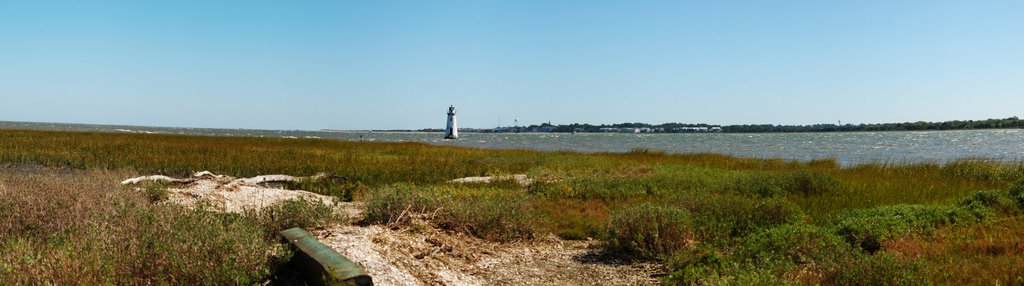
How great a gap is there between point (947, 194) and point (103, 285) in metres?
17.2

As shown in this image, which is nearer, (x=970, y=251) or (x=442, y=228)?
(x=970, y=251)

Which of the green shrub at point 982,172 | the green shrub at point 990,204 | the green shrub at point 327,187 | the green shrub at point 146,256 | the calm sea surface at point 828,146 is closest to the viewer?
the green shrub at point 146,256

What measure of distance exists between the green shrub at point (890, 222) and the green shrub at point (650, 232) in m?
2.13

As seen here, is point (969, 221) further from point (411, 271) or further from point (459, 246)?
point (411, 271)

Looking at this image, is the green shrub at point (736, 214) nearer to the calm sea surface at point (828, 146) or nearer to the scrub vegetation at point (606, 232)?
the scrub vegetation at point (606, 232)

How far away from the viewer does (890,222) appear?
8.65 metres

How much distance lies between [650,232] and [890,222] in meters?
3.67

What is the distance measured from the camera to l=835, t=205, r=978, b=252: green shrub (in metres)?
8.06

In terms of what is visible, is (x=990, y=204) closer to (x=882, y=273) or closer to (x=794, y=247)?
(x=794, y=247)

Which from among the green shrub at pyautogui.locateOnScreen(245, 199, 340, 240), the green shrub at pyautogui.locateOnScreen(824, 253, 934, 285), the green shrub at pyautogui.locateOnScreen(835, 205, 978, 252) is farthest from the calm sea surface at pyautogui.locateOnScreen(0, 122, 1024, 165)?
the green shrub at pyautogui.locateOnScreen(245, 199, 340, 240)

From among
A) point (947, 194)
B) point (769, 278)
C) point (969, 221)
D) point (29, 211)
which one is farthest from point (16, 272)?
point (947, 194)

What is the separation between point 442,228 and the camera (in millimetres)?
9000

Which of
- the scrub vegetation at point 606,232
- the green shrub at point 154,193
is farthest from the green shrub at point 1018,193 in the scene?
the green shrub at point 154,193

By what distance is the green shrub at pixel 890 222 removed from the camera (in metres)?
8.06
